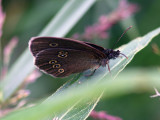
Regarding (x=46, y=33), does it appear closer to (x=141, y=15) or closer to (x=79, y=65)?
(x=79, y=65)

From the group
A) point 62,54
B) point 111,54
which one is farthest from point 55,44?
point 111,54

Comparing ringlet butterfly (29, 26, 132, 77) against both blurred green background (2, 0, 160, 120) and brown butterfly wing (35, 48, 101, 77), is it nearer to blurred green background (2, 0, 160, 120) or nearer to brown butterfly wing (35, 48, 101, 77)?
brown butterfly wing (35, 48, 101, 77)

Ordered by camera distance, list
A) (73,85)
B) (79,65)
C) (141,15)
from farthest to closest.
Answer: (141,15) → (79,65) → (73,85)

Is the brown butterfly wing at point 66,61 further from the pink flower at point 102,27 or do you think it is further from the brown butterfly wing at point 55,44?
the pink flower at point 102,27

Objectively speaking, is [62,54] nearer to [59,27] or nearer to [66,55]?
[66,55]

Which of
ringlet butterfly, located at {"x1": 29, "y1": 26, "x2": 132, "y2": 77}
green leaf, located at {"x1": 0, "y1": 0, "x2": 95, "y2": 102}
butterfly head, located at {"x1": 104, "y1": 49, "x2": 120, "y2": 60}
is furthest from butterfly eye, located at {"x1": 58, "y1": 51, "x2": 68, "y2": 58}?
butterfly head, located at {"x1": 104, "y1": 49, "x2": 120, "y2": 60}

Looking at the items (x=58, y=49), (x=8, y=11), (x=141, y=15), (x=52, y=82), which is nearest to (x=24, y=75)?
(x=58, y=49)

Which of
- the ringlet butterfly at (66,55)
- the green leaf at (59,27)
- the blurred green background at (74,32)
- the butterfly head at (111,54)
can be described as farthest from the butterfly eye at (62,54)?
the blurred green background at (74,32)
